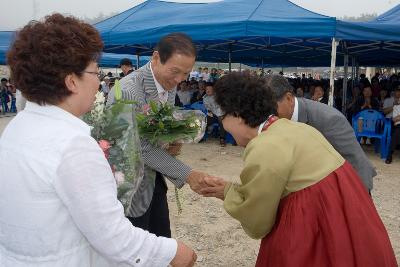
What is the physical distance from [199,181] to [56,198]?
1.37 metres

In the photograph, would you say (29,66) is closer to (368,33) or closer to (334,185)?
(334,185)

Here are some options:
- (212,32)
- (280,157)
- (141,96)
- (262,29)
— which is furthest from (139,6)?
(280,157)

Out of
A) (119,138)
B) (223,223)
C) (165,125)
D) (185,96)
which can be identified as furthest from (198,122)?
(185,96)

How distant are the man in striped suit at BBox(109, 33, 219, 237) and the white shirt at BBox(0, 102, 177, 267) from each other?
102 cm

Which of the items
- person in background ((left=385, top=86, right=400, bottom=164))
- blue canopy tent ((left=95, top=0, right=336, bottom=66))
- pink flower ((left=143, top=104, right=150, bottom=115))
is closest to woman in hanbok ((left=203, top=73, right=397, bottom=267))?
pink flower ((left=143, top=104, right=150, bottom=115))

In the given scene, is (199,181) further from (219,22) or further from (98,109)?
(219,22)

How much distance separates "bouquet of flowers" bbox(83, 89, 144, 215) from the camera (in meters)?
1.71

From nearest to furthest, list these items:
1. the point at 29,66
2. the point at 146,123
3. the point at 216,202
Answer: the point at 29,66 → the point at 146,123 → the point at 216,202

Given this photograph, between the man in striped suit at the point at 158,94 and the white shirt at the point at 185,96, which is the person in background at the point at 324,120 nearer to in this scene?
Answer: the man in striped suit at the point at 158,94

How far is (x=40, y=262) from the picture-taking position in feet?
4.15

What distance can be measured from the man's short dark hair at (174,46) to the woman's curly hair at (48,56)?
1157 mm

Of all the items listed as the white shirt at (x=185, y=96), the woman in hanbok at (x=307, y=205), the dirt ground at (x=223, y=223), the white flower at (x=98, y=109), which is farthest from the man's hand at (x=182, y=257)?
the white shirt at (x=185, y=96)

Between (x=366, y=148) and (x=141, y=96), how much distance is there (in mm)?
7421

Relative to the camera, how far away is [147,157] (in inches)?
94.4
